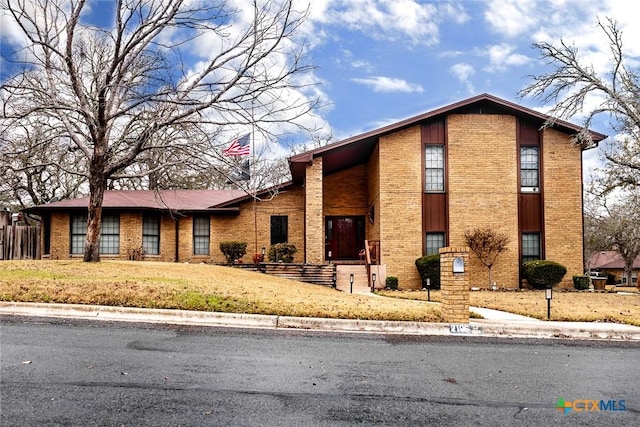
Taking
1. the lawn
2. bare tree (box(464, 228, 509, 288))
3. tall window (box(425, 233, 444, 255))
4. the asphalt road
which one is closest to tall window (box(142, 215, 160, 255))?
the lawn

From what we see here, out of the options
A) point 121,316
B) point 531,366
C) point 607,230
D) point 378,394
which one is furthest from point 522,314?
point 607,230

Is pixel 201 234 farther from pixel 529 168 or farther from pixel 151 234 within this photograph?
pixel 529 168

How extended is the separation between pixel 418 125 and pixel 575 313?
36.7ft

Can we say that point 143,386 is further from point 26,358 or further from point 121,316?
point 121,316

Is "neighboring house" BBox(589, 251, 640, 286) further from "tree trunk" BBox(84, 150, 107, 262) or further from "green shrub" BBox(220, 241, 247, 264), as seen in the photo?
"tree trunk" BBox(84, 150, 107, 262)

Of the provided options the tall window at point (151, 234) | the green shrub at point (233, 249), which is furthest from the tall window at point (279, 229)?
the tall window at point (151, 234)

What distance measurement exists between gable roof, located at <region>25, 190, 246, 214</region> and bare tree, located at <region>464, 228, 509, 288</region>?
10.4 meters

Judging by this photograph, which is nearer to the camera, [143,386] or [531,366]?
[143,386]

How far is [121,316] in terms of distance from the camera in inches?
378

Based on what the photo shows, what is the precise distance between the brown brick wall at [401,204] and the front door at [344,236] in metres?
4.02

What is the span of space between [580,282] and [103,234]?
66.5ft

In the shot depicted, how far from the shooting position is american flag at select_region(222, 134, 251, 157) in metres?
19.8

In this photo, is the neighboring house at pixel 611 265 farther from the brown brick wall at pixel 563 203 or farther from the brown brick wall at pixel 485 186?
the brown brick wall at pixel 485 186

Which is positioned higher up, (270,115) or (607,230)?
(270,115)
